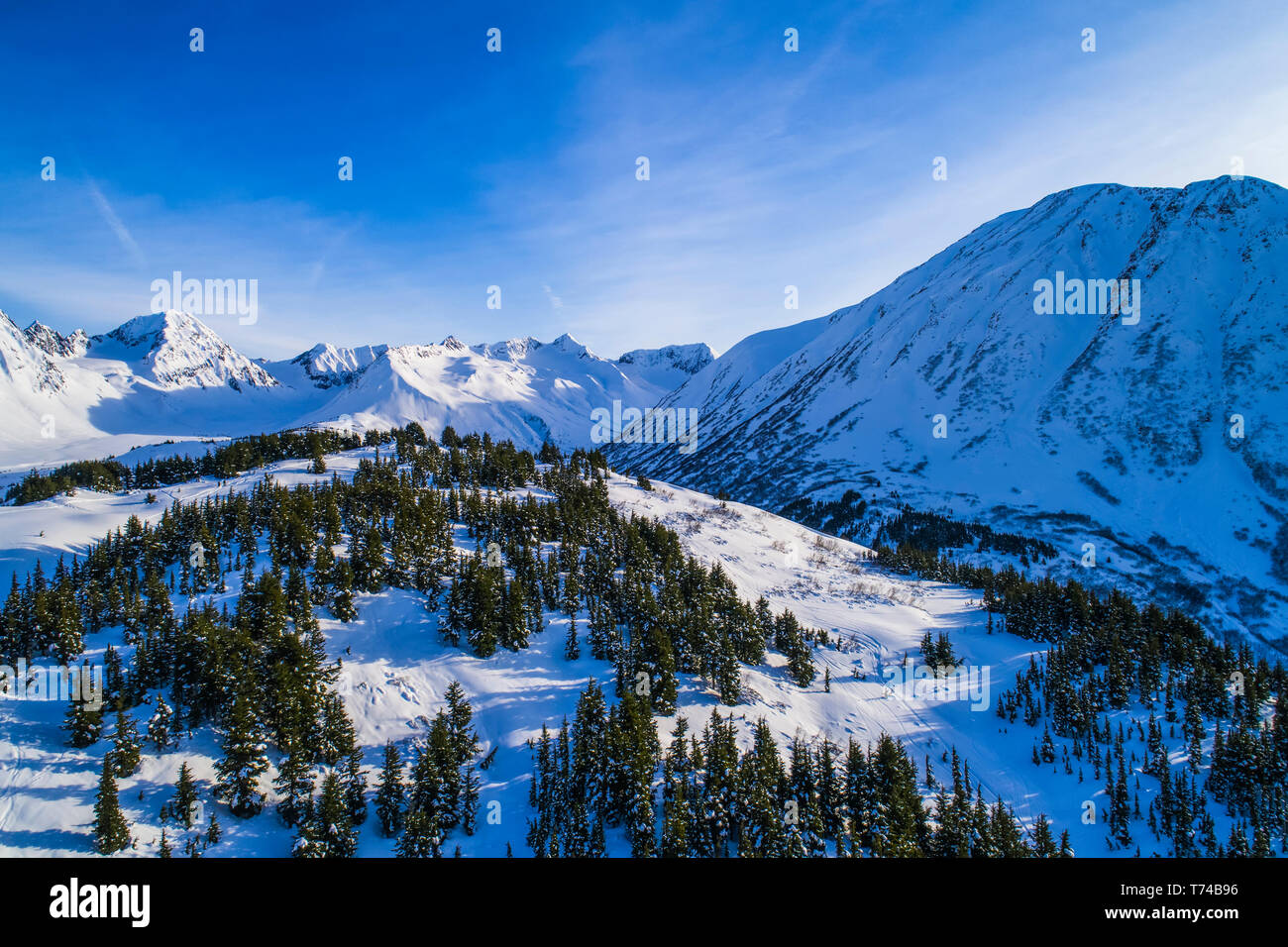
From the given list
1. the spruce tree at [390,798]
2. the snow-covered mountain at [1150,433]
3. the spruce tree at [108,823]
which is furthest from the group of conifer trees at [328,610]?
the snow-covered mountain at [1150,433]

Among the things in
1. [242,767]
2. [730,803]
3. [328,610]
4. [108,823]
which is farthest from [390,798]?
[328,610]

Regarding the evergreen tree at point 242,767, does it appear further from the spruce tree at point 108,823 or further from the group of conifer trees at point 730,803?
the group of conifer trees at point 730,803

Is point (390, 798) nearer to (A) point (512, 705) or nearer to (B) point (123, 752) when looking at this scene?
(A) point (512, 705)

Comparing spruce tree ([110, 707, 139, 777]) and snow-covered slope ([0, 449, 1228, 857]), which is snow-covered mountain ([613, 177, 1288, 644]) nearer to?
snow-covered slope ([0, 449, 1228, 857])

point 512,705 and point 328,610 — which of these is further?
point 328,610

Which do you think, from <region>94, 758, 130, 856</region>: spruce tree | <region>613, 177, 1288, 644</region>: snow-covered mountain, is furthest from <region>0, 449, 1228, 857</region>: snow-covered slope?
<region>613, 177, 1288, 644</region>: snow-covered mountain

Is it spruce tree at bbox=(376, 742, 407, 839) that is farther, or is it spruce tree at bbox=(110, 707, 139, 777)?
spruce tree at bbox=(376, 742, 407, 839)

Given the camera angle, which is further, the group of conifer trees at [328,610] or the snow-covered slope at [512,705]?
the group of conifer trees at [328,610]

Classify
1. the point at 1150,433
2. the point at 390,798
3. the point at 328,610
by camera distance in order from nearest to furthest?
the point at 390,798 → the point at 328,610 → the point at 1150,433

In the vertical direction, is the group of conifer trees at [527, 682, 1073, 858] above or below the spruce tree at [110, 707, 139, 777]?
below

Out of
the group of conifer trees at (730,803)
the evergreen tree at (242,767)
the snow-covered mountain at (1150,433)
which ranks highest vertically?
the snow-covered mountain at (1150,433)

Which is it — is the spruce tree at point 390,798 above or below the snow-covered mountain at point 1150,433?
below
